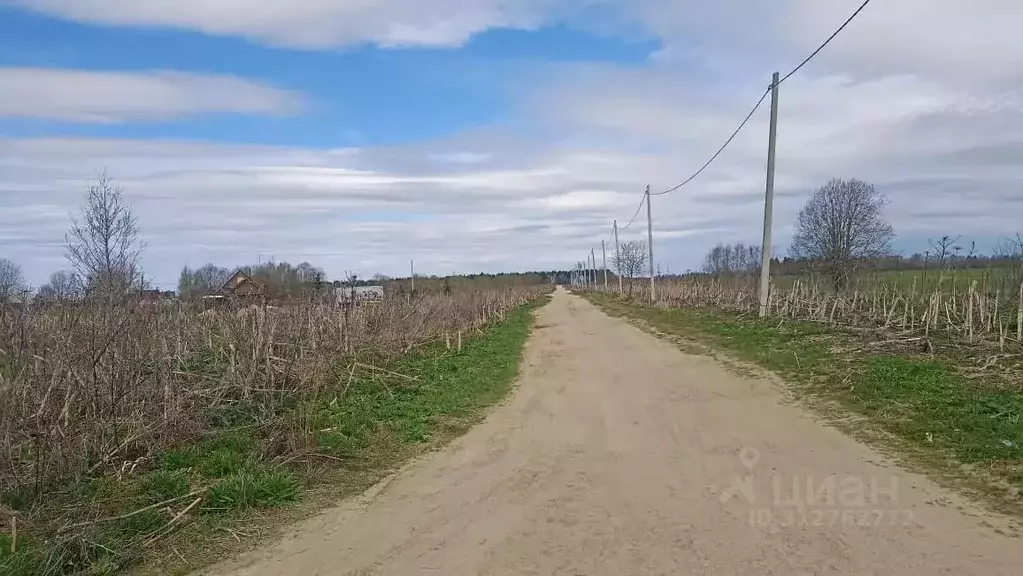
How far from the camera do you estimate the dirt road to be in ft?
15.8

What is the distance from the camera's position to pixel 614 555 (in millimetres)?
4945

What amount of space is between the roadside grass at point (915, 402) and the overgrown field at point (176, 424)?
5.30 meters

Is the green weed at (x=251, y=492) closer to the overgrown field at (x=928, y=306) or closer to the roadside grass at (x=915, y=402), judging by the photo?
the roadside grass at (x=915, y=402)

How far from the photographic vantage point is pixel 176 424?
8570mm

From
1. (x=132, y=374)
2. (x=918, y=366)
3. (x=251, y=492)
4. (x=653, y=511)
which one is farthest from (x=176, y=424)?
(x=918, y=366)

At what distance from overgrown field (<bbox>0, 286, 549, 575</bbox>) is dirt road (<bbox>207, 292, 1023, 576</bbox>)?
2.71 ft

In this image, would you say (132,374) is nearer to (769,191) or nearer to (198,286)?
(198,286)

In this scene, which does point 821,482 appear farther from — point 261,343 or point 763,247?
point 763,247

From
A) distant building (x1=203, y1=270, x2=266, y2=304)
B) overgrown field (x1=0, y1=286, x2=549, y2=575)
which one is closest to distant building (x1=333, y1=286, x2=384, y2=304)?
distant building (x1=203, y1=270, x2=266, y2=304)

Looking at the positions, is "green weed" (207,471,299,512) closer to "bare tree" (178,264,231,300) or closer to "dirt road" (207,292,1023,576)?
"dirt road" (207,292,1023,576)

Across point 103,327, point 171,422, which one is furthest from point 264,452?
point 103,327

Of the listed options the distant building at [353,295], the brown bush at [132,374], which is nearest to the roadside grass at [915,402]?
the brown bush at [132,374]

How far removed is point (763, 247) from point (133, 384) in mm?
18566

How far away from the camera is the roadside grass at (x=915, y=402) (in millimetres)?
6738
